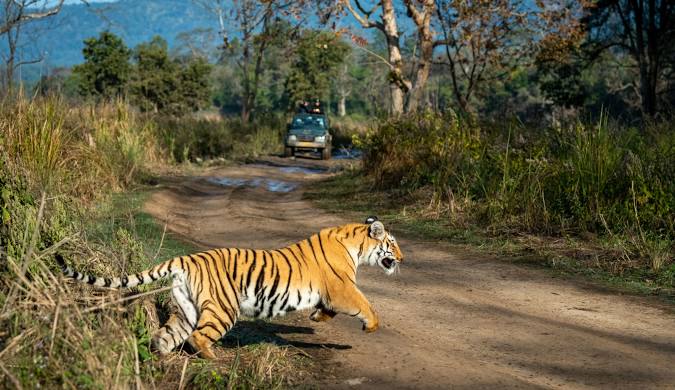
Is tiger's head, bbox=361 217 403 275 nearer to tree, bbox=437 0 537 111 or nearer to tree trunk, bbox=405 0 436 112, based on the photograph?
tree trunk, bbox=405 0 436 112

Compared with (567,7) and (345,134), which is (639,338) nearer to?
(567,7)

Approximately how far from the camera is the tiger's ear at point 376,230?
21.0ft

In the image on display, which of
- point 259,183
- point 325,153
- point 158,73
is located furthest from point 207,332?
point 158,73

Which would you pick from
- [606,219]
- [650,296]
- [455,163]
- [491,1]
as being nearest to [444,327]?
[650,296]

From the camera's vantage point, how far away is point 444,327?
7309 millimetres

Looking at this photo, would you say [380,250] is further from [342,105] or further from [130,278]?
[342,105]

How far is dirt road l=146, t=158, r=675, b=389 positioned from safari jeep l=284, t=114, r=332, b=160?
23197 mm

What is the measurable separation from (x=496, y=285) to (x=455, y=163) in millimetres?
5832

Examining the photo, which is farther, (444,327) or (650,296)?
(650,296)

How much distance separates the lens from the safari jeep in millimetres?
34906

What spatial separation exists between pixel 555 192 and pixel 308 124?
80.9 feet

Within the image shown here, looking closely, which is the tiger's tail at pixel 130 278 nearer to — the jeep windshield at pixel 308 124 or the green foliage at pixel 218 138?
the green foliage at pixel 218 138

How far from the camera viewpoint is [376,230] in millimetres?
6438

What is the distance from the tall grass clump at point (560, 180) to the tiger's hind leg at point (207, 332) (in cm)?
583
